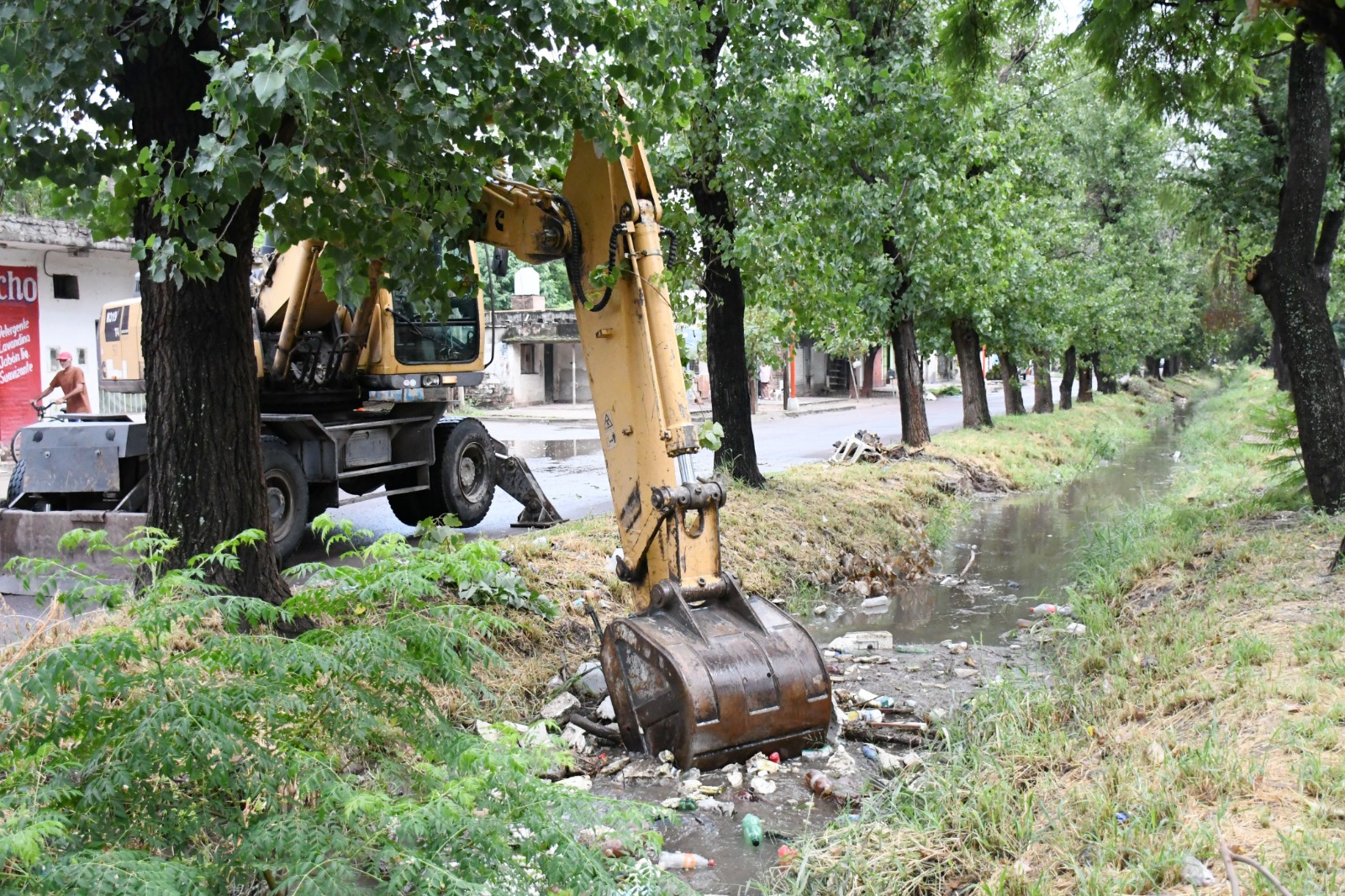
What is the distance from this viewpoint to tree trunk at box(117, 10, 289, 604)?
5.86 metres

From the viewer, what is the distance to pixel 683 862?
4.83 meters

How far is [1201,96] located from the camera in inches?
402

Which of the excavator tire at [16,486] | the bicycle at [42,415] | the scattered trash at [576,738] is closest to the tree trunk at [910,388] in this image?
the bicycle at [42,415]

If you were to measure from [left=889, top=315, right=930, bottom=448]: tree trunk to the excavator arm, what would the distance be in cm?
1276

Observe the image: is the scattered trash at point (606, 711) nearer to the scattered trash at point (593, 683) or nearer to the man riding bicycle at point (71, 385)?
the scattered trash at point (593, 683)

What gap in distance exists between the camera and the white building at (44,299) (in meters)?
20.7

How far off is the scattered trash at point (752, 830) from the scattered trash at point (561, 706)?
1682 mm

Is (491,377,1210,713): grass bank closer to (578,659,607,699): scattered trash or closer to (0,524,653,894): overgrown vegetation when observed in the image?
(578,659,607,699): scattered trash

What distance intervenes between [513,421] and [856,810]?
26599 mm

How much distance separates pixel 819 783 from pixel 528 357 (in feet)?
114

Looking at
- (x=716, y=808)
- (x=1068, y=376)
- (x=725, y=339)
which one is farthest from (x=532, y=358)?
(x=716, y=808)

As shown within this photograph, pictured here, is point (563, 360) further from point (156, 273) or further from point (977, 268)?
point (156, 273)

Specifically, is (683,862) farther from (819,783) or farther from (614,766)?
(614,766)

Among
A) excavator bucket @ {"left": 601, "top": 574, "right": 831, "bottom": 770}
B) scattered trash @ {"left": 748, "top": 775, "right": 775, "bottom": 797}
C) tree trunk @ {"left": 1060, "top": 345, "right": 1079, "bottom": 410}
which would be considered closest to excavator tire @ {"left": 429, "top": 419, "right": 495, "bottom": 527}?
excavator bucket @ {"left": 601, "top": 574, "right": 831, "bottom": 770}
